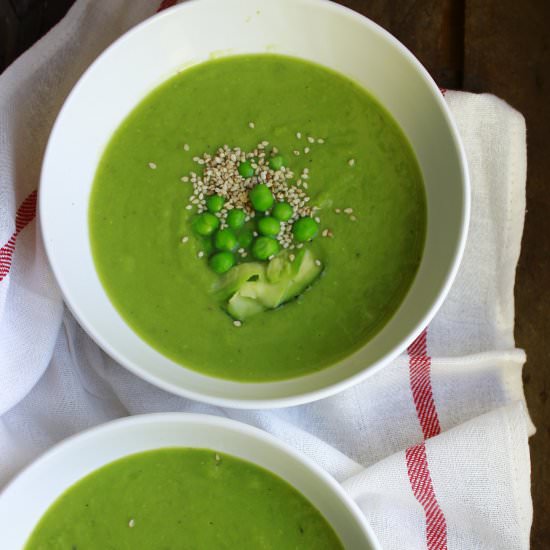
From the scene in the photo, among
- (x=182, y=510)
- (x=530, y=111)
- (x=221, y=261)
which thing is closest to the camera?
(x=221, y=261)

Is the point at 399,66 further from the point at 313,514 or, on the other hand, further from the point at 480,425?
the point at 313,514

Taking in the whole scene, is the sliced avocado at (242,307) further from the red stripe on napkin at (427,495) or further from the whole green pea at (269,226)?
the red stripe on napkin at (427,495)

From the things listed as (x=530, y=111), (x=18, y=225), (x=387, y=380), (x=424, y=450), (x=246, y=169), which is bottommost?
(x=424, y=450)

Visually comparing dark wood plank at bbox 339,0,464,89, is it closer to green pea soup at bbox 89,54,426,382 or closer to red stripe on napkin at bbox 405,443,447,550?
green pea soup at bbox 89,54,426,382

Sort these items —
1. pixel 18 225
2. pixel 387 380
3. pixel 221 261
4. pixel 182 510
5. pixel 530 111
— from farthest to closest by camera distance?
pixel 530 111
pixel 387 380
pixel 18 225
pixel 182 510
pixel 221 261

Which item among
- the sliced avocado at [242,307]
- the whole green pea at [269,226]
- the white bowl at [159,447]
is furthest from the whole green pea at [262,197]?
the white bowl at [159,447]

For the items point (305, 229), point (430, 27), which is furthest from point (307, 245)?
point (430, 27)

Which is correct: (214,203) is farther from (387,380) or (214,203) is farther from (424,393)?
(424,393)
